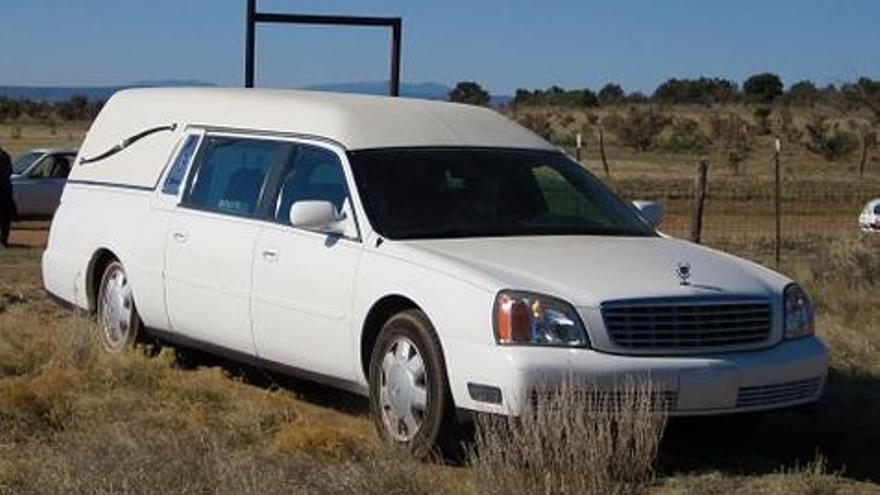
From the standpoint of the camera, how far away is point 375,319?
7535 millimetres

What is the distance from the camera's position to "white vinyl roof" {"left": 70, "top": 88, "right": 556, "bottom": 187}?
845 centimetres

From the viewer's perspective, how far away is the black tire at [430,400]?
696 centimetres

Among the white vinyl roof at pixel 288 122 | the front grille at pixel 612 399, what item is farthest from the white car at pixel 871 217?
the front grille at pixel 612 399

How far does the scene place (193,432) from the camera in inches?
281

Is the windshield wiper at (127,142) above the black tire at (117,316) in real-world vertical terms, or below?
above

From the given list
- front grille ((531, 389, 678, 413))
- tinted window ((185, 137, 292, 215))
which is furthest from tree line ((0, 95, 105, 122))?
front grille ((531, 389, 678, 413))

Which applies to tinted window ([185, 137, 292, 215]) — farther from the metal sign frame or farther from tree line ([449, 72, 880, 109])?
tree line ([449, 72, 880, 109])

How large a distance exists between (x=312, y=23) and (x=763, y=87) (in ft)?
277

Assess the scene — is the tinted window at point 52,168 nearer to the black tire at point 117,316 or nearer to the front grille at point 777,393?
the black tire at point 117,316

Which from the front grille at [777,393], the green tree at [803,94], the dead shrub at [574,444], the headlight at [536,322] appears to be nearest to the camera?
the dead shrub at [574,444]

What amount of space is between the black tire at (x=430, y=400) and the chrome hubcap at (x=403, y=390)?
0.02 m

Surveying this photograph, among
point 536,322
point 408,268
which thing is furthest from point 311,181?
point 536,322

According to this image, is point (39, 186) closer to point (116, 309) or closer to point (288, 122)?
point (116, 309)

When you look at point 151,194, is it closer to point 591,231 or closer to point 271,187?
point 271,187
